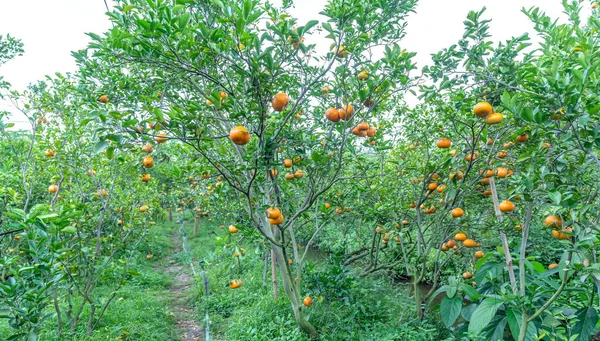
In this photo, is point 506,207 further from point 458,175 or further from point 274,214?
point 274,214

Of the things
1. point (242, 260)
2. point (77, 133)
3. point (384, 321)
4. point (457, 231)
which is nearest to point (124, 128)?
point (77, 133)

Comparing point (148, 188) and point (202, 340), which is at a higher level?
point (148, 188)

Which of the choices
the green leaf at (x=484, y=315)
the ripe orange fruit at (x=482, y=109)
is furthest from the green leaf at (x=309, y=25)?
the green leaf at (x=484, y=315)

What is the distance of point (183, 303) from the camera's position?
4.48 m

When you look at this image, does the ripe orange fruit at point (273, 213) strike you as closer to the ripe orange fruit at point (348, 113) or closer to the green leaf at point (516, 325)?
the ripe orange fruit at point (348, 113)

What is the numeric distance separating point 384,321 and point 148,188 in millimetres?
2756

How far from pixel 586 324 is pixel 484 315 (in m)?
0.56

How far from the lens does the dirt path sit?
3607 mm

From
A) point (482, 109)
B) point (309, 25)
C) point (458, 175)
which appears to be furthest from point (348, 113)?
point (458, 175)

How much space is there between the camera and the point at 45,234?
1238mm

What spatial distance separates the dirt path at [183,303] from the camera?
3.61 m

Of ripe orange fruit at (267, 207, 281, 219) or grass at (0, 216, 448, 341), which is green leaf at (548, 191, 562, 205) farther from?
grass at (0, 216, 448, 341)

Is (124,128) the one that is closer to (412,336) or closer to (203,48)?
(203,48)

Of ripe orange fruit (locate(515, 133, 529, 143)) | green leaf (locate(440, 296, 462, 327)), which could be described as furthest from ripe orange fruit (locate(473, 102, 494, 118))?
green leaf (locate(440, 296, 462, 327))
